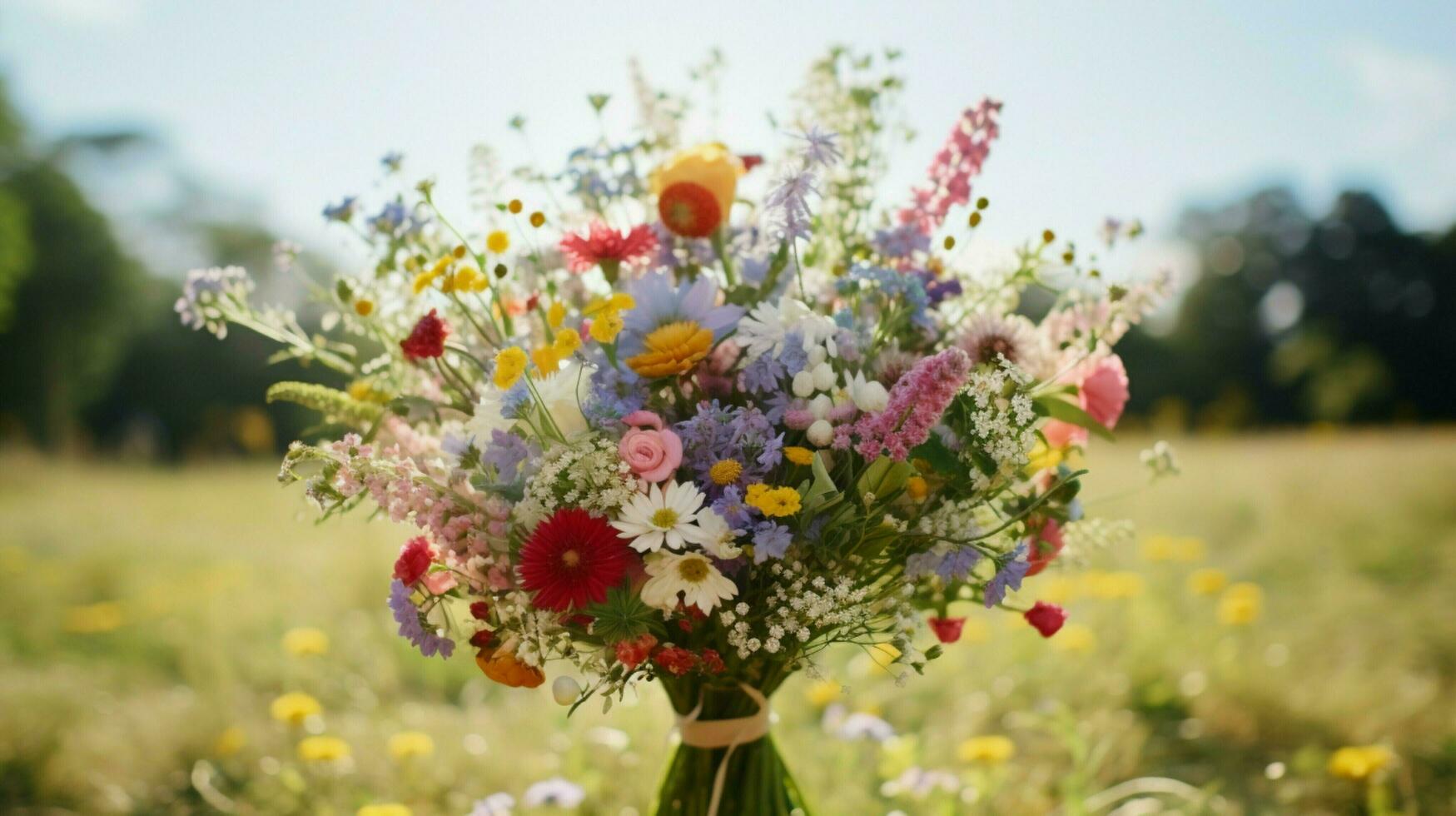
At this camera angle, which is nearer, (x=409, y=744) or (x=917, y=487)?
(x=917, y=487)

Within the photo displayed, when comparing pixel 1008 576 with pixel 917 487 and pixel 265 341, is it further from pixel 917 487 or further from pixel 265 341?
pixel 265 341

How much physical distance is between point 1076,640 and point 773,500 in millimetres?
2228

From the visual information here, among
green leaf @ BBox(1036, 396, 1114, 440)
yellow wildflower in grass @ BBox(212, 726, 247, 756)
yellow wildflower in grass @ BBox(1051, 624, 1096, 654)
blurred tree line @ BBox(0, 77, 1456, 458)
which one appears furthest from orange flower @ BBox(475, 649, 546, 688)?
blurred tree line @ BBox(0, 77, 1456, 458)

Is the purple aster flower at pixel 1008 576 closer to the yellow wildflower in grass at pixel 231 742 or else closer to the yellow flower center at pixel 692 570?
the yellow flower center at pixel 692 570

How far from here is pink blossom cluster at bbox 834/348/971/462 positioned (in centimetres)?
98

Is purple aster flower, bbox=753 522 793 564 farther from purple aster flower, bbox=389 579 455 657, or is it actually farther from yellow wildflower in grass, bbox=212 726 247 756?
yellow wildflower in grass, bbox=212 726 247 756

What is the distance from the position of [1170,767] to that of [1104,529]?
1550 millimetres

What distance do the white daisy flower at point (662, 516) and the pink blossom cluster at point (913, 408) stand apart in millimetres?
166

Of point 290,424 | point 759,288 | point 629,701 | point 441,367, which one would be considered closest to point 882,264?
point 759,288

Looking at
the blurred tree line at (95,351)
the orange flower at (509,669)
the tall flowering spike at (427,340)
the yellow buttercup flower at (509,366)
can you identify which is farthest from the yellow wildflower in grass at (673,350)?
the blurred tree line at (95,351)

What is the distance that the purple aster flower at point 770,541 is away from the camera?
102cm

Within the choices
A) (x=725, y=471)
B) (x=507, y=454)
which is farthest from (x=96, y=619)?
(x=725, y=471)

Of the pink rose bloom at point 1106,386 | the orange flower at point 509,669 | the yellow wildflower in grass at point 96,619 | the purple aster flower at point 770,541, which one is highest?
the yellow wildflower in grass at point 96,619

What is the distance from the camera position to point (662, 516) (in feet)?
3.32
